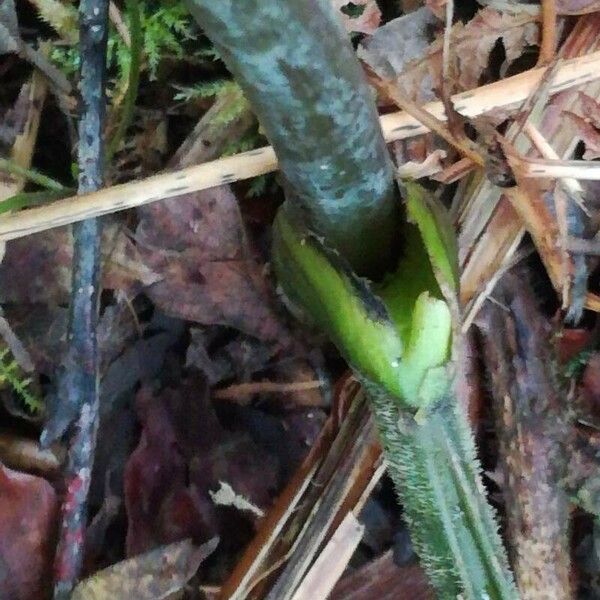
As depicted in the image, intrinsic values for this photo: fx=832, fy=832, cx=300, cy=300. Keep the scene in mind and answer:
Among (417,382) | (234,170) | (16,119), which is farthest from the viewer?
(16,119)

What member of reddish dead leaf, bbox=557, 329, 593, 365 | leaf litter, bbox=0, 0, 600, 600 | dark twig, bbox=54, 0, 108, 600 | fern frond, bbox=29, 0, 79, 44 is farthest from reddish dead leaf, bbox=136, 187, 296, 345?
reddish dead leaf, bbox=557, 329, 593, 365

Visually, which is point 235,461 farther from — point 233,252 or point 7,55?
point 7,55

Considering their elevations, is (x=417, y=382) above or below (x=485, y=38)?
below

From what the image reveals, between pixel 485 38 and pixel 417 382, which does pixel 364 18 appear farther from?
pixel 417 382

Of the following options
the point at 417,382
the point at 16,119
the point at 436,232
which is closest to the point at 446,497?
the point at 417,382

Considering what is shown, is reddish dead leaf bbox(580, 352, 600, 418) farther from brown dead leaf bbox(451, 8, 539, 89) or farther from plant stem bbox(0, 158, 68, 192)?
plant stem bbox(0, 158, 68, 192)

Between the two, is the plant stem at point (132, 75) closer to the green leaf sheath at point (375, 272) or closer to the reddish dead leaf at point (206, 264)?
the reddish dead leaf at point (206, 264)

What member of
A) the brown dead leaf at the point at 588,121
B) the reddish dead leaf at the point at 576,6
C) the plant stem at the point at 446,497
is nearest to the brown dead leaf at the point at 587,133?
the brown dead leaf at the point at 588,121

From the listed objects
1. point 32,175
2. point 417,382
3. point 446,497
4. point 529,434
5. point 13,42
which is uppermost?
point 13,42

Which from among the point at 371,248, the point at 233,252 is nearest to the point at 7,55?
the point at 233,252
